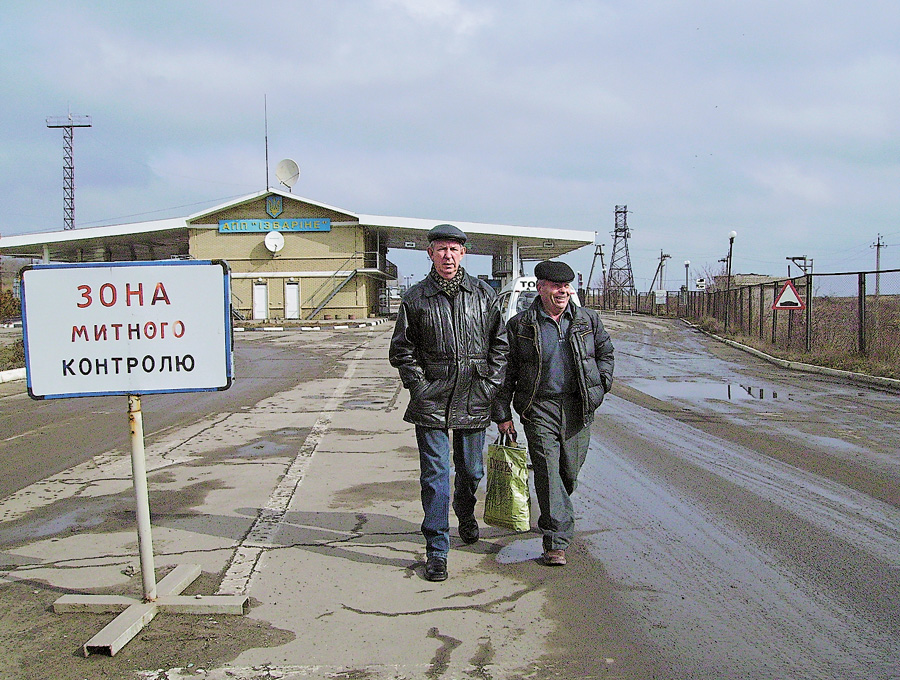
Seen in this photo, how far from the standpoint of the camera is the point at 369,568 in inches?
185

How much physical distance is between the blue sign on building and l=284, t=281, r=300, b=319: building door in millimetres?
3373

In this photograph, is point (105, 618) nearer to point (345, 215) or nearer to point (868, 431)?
point (868, 431)

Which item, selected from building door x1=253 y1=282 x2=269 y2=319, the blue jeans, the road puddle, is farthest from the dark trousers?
building door x1=253 y1=282 x2=269 y2=319

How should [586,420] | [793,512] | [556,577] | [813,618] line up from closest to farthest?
[813,618], [556,577], [586,420], [793,512]

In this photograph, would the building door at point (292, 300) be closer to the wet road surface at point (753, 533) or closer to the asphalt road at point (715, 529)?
the asphalt road at point (715, 529)

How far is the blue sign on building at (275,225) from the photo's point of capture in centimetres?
4572

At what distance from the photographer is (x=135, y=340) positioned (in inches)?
163

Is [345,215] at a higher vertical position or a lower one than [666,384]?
higher

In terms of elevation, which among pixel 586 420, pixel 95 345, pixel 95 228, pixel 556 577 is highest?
pixel 95 228

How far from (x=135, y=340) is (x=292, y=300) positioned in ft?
141

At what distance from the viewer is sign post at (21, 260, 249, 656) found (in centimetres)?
405

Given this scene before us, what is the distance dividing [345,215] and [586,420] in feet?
138

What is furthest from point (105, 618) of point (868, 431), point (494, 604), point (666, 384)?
point (666, 384)

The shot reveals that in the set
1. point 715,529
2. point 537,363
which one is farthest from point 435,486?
point 715,529
